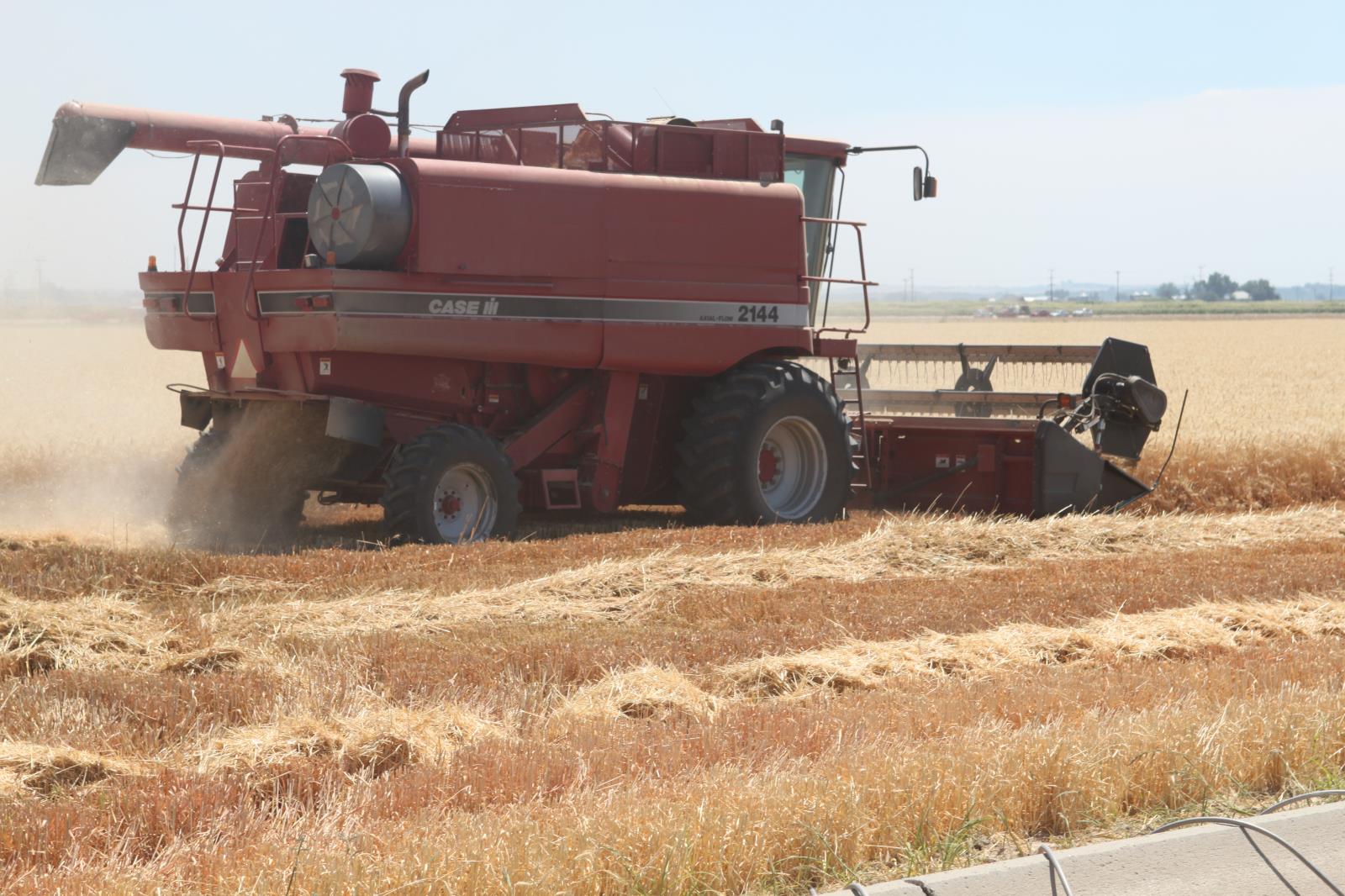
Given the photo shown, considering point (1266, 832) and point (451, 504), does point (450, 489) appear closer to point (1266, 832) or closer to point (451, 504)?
point (451, 504)

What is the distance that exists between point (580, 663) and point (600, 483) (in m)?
5.21

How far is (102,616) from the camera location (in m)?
7.03

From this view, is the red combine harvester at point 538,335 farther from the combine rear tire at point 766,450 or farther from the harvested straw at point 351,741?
the harvested straw at point 351,741

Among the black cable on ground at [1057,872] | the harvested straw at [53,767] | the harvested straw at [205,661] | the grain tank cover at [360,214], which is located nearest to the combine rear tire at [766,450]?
the grain tank cover at [360,214]

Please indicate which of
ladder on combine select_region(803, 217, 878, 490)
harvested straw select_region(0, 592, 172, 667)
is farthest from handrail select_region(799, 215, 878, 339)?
harvested straw select_region(0, 592, 172, 667)

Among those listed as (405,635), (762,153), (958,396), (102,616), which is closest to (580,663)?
(405,635)

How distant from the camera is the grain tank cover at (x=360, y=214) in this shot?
10164 mm

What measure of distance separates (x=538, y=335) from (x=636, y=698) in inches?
217

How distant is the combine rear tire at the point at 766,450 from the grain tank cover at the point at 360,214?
2.84 metres

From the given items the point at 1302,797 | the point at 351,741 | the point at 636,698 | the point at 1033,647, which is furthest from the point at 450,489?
the point at 1302,797

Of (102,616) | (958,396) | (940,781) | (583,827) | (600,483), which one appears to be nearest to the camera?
(583,827)

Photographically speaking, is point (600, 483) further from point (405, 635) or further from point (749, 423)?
point (405, 635)

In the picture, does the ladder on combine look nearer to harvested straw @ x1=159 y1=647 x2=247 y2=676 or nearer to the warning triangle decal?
the warning triangle decal

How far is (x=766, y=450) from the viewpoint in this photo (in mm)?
12438
